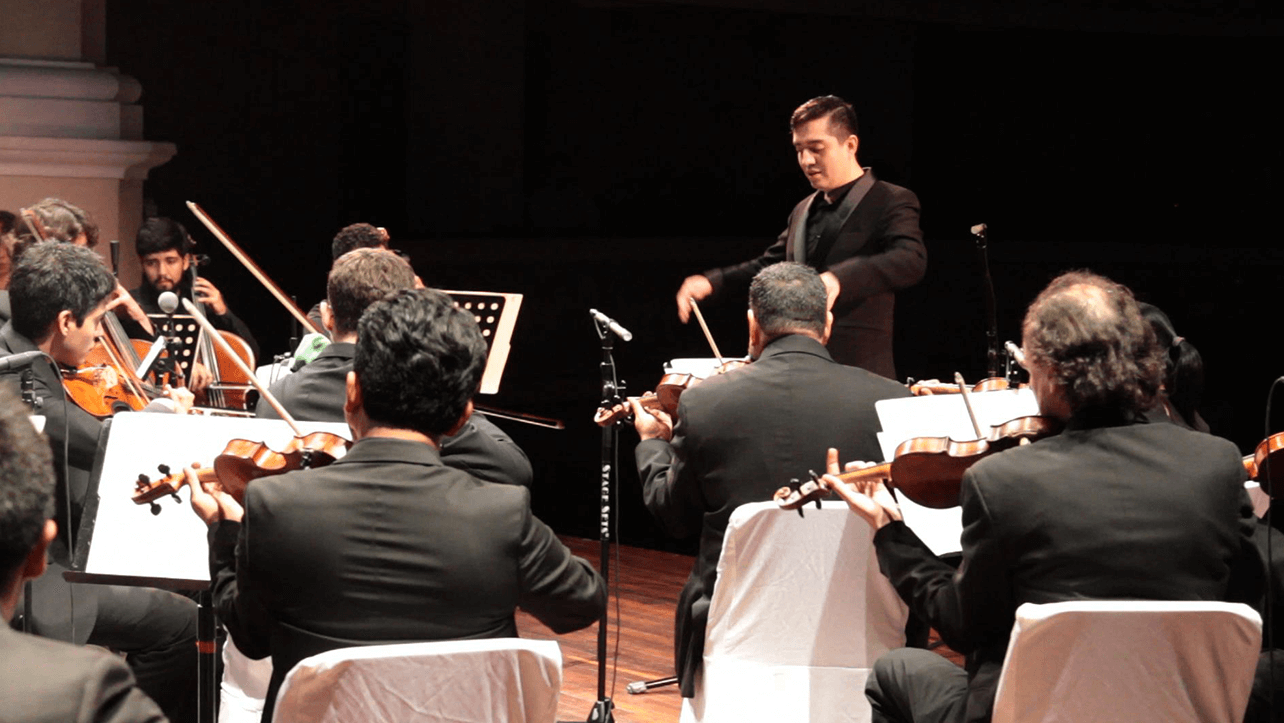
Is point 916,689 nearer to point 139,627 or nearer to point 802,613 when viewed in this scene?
point 802,613

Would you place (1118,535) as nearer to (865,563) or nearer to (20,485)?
(865,563)

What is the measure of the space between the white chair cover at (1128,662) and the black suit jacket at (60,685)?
1.15 m

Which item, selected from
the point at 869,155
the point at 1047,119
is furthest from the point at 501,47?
the point at 1047,119

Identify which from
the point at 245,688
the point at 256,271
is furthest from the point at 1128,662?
the point at 256,271

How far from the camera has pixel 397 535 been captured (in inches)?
77.4

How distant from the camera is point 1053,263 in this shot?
8.76m

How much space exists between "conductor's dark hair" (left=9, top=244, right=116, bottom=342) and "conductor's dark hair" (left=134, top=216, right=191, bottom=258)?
195 cm

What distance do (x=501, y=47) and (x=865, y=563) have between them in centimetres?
656

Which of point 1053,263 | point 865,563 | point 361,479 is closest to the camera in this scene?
point 361,479

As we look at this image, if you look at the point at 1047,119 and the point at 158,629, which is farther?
the point at 1047,119

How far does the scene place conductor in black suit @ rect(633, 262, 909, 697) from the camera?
9.87 feet

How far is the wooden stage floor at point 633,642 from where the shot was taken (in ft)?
13.0

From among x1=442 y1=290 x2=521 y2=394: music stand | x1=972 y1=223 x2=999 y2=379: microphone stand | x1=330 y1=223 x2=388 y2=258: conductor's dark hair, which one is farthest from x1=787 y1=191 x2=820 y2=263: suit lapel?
x1=330 y1=223 x2=388 y2=258: conductor's dark hair

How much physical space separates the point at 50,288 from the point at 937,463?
1.86 m
